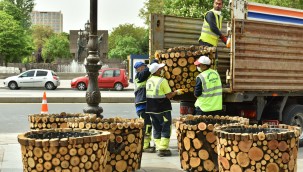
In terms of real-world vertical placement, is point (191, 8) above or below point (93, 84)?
above

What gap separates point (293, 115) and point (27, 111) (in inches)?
420

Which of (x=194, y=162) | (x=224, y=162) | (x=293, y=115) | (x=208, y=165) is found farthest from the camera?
(x=293, y=115)

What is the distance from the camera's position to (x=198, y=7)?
32.8 metres

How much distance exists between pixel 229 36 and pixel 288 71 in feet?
4.51

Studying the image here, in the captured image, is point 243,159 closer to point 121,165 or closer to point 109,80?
point 121,165

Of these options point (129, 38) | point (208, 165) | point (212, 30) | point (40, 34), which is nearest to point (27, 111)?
point (212, 30)

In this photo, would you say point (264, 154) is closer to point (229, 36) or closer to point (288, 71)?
point (229, 36)

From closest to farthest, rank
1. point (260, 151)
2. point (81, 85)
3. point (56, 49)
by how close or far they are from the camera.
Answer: point (260, 151), point (81, 85), point (56, 49)

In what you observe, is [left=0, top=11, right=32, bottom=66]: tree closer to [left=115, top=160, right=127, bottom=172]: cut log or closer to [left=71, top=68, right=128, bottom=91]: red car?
[left=71, top=68, right=128, bottom=91]: red car

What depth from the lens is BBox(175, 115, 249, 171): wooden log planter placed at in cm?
673

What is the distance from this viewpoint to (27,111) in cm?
1777

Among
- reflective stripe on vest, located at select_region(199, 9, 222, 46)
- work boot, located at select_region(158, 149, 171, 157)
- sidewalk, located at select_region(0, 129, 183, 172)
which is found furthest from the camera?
reflective stripe on vest, located at select_region(199, 9, 222, 46)

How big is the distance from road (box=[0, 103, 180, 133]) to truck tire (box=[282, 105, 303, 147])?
6314 mm

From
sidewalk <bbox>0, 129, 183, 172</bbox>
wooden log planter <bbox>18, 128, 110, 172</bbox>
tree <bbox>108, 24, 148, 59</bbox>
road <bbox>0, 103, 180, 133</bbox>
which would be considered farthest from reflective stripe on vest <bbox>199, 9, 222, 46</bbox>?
tree <bbox>108, 24, 148, 59</bbox>
